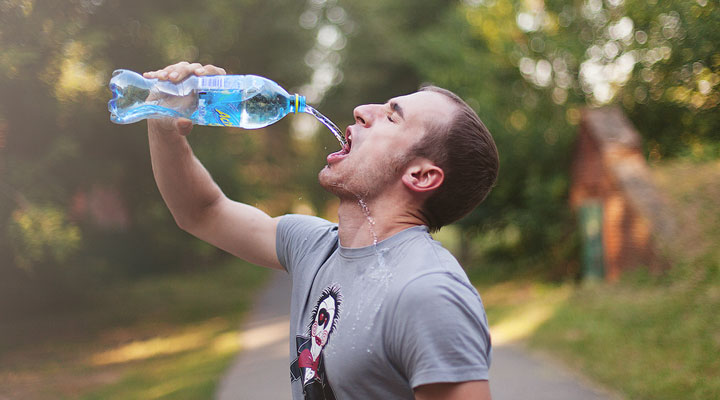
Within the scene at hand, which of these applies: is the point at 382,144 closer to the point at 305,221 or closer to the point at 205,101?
the point at 305,221

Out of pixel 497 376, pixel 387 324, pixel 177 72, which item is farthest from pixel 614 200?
pixel 387 324

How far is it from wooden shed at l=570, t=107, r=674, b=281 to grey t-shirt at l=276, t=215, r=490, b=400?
849cm

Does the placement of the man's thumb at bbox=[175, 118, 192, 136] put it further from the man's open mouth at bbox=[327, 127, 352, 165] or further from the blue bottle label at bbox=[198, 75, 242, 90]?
the man's open mouth at bbox=[327, 127, 352, 165]

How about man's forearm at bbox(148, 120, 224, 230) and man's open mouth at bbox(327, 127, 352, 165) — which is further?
man's forearm at bbox(148, 120, 224, 230)

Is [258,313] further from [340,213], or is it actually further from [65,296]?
[340,213]

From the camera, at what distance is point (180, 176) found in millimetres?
2588

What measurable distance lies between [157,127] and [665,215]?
359 inches

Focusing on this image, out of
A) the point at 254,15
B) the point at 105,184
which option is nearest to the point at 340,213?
the point at 105,184

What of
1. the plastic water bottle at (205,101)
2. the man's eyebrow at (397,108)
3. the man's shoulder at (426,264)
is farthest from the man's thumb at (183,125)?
the man's shoulder at (426,264)

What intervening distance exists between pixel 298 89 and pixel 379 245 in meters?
16.2

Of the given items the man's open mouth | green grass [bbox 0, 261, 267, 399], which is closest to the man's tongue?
the man's open mouth

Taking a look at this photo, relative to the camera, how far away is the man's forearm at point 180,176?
254 cm

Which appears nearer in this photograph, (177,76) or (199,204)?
(177,76)

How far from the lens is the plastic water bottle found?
2.81m
